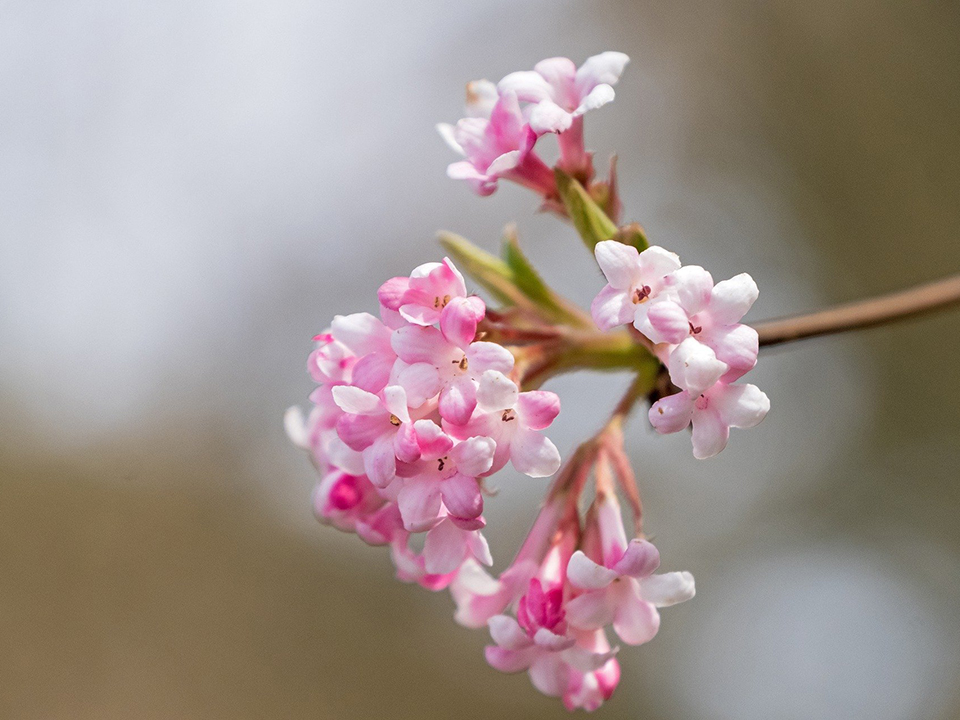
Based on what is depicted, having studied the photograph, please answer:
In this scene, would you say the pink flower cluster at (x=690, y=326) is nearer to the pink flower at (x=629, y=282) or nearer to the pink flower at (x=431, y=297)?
the pink flower at (x=629, y=282)

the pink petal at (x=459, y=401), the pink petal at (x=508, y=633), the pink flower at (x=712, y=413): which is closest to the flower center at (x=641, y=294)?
the pink flower at (x=712, y=413)

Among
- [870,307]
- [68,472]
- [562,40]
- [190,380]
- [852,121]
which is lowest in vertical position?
[68,472]

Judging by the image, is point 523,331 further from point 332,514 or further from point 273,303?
point 273,303

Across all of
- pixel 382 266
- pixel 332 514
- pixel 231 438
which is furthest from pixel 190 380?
pixel 332 514

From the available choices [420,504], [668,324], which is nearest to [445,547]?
[420,504]

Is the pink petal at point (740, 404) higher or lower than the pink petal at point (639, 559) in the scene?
higher

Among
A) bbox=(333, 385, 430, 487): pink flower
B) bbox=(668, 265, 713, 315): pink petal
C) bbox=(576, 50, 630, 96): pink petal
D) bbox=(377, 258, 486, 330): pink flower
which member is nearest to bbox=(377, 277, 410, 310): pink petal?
bbox=(377, 258, 486, 330): pink flower
